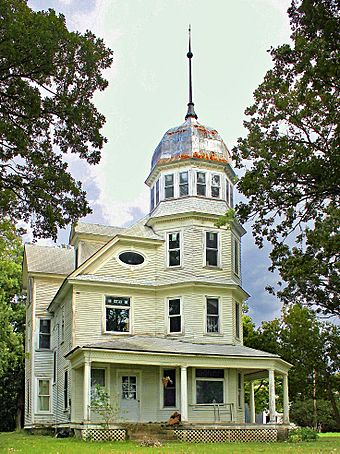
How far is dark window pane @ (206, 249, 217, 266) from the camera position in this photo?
94.7ft

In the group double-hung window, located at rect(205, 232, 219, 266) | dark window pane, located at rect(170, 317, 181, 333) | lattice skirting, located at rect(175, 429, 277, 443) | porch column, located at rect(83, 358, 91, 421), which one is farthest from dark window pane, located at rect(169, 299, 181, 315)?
lattice skirting, located at rect(175, 429, 277, 443)

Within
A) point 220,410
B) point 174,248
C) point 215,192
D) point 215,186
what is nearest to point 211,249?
point 174,248

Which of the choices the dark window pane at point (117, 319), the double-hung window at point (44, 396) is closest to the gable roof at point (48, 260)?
the double-hung window at point (44, 396)

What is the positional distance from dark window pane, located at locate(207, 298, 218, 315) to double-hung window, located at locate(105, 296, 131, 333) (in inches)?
135

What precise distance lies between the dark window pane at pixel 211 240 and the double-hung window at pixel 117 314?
439cm

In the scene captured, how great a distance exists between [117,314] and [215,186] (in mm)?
7442

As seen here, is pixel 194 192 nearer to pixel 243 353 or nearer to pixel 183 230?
pixel 183 230

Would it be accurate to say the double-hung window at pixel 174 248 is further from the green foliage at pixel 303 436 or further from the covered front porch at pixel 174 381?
the green foliage at pixel 303 436

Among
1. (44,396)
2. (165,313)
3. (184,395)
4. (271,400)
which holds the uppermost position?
(165,313)

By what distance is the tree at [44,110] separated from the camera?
13406mm

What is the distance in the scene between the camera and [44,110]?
48.9 feet

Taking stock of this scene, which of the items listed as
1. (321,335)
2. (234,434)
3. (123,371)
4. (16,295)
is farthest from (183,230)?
(16,295)

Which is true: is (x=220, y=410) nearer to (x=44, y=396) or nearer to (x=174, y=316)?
(x=174, y=316)

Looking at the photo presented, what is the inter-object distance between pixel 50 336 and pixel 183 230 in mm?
9884
